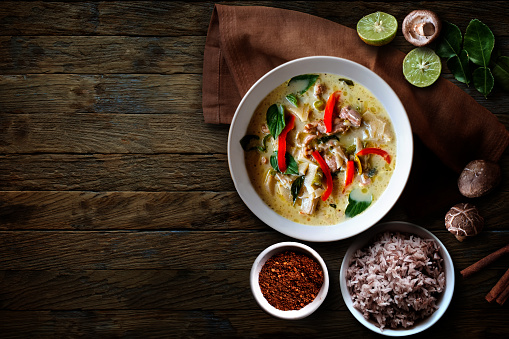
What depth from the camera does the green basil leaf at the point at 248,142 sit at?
7.49ft

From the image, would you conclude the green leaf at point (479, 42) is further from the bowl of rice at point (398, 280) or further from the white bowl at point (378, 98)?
the bowl of rice at point (398, 280)

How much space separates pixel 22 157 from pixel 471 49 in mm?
2635

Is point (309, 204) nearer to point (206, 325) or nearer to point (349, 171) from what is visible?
point (349, 171)

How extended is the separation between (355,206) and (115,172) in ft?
4.56


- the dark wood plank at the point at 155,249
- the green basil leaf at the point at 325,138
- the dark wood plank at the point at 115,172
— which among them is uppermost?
the green basil leaf at the point at 325,138

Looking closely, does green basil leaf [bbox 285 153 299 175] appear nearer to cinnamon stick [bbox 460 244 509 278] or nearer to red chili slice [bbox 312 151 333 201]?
red chili slice [bbox 312 151 333 201]

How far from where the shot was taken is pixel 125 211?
2.48 metres

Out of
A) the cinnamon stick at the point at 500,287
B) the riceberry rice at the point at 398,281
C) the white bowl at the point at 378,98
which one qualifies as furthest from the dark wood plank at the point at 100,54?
the cinnamon stick at the point at 500,287

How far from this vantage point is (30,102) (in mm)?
2496

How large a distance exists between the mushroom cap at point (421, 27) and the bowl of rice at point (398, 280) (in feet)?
3.30

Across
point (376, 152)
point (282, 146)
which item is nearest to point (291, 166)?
point (282, 146)

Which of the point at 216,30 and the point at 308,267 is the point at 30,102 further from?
the point at 308,267

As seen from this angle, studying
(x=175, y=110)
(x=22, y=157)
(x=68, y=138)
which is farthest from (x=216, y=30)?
(x=22, y=157)

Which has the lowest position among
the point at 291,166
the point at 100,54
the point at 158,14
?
the point at 291,166
